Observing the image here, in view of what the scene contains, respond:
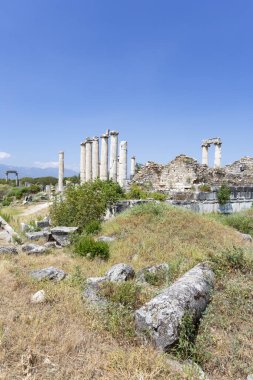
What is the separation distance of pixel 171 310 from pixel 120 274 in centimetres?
234

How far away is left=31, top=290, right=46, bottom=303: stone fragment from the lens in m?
5.44

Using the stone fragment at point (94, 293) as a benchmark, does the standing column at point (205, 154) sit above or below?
above

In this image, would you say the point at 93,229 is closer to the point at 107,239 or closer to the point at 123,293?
the point at 107,239

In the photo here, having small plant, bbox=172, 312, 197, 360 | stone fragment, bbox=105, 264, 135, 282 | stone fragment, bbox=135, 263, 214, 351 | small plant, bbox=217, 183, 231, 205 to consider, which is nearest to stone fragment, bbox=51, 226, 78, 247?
stone fragment, bbox=105, 264, 135, 282

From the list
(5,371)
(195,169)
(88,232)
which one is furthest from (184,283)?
(195,169)

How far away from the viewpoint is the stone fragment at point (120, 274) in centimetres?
657

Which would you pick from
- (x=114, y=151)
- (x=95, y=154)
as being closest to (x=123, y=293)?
(x=114, y=151)

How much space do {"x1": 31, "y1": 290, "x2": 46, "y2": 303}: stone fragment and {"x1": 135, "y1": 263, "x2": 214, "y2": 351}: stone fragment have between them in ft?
6.02

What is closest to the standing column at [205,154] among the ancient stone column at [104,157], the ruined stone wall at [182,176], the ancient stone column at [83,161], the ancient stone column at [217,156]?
the ancient stone column at [217,156]

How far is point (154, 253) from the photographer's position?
8.70 meters

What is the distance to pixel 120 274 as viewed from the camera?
6691mm

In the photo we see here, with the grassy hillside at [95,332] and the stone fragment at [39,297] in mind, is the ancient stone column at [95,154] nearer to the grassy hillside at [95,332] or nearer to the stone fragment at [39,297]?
the grassy hillside at [95,332]

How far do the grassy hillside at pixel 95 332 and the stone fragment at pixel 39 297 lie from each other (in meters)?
0.10

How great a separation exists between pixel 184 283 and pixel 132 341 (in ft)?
4.85
